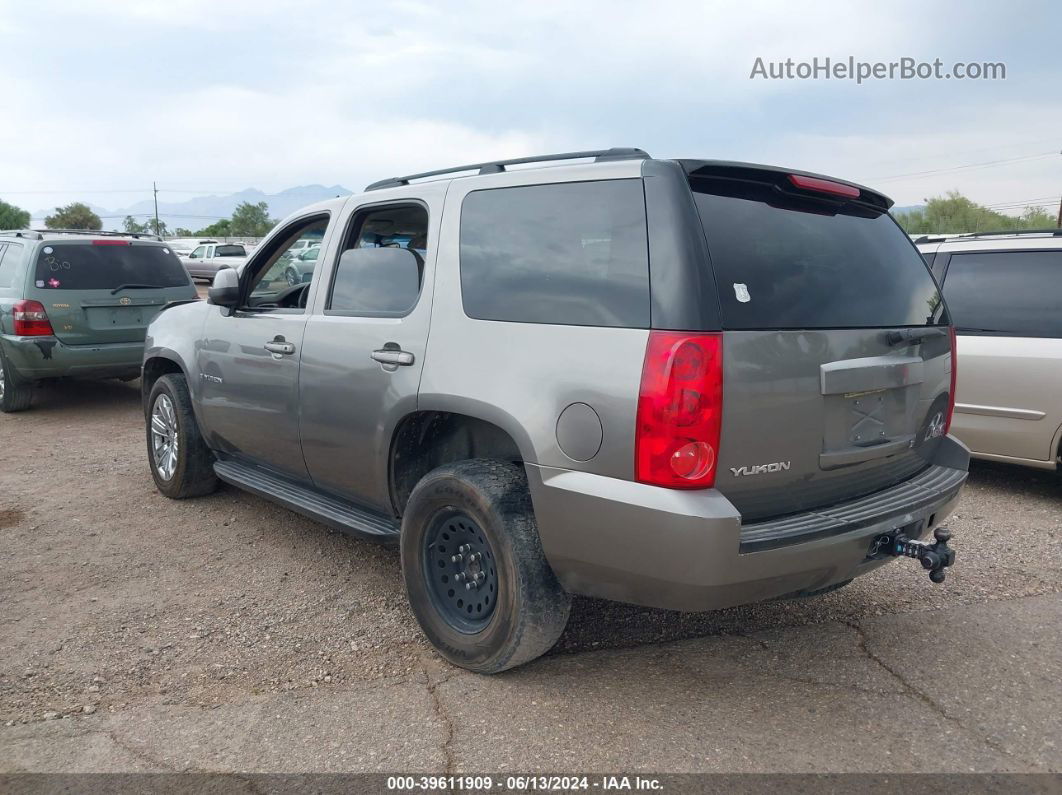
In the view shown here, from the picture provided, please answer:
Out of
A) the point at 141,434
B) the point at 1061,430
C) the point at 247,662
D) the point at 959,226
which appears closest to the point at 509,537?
the point at 247,662

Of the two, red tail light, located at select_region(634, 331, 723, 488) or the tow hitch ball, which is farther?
the tow hitch ball

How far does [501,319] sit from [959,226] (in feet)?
160

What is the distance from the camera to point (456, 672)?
3.41 m

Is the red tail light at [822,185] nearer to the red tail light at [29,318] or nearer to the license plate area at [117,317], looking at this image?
the license plate area at [117,317]

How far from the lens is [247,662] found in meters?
3.49

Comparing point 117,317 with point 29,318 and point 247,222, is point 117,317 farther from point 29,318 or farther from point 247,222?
point 247,222

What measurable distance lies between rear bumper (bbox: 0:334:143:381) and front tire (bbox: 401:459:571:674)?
6.16 meters

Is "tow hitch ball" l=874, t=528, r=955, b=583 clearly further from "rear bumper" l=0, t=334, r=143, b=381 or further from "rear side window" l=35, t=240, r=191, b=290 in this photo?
"rear side window" l=35, t=240, r=191, b=290

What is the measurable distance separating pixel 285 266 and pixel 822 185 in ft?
10.6

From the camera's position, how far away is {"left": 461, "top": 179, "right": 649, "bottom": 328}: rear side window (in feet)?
9.45

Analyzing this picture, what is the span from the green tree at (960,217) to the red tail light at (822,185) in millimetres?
46114

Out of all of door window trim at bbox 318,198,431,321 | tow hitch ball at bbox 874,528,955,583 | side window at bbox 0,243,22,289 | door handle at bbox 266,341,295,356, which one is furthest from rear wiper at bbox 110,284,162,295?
A: tow hitch ball at bbox 874,528,955,583

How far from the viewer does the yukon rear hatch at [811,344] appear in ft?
9.16

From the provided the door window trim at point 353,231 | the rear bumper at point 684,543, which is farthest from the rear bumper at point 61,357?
the rear bumper at point 684,543
